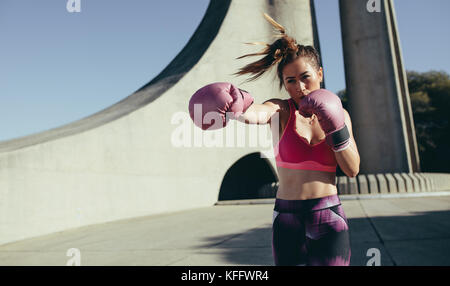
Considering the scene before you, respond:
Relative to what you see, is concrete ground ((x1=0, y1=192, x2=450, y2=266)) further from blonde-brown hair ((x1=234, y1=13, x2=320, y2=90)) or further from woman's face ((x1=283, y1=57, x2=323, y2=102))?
blonde-brown hair ((x1=234, y1=13, x2=320, y2=90))

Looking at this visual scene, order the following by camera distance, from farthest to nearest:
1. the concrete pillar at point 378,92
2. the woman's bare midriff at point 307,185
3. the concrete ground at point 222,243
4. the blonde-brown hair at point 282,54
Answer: the concrete pillar at point 378,92, the concrete ground at point 222,243, the blonde-brown hair at point 282,54, the woman's bare midriff at point 307,185

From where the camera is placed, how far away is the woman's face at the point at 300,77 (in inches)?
78.3

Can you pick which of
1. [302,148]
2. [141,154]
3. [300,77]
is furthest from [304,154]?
[141,154]

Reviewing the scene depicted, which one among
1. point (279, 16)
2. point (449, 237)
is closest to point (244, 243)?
point (449, 237)

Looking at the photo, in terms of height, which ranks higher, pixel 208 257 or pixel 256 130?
pixel 256 130

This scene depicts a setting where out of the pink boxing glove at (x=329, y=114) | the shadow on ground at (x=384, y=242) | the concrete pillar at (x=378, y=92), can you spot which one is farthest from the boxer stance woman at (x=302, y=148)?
the concrete pillar at (x=378, y=92)

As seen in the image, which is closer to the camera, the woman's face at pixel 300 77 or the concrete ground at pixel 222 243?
the woman's face at pixel 300 77

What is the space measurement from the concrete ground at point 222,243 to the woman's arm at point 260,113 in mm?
1934

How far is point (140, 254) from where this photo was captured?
4.11 m

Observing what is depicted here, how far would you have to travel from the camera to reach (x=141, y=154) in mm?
9211

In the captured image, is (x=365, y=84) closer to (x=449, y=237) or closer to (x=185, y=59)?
(x=185, y=59)

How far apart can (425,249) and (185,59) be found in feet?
37.6

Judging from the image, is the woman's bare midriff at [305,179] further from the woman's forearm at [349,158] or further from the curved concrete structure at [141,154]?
the curved concrete structure at [141,154]

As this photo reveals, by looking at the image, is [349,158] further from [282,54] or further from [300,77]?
[282,54]
